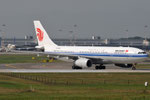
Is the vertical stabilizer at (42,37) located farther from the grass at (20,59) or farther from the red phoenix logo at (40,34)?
the grass at (20,59)

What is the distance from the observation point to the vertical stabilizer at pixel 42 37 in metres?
93.9

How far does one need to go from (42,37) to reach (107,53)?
17.0m
